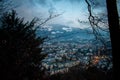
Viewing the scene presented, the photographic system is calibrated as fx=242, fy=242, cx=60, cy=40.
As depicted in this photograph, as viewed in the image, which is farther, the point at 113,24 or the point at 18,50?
the point at 18,50

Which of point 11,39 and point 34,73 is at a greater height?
point 11,39

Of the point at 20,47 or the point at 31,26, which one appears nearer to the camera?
the point at 20,47

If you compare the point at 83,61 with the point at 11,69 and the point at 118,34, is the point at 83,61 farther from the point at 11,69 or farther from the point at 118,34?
the point at 118,34

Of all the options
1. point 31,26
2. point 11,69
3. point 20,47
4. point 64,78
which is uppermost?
point 31,26

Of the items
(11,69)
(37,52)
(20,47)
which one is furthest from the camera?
(37,52)

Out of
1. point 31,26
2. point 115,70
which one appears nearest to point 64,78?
point 31,26

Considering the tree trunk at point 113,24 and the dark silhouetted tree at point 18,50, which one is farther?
the dark silhouetted tree at point 18,50

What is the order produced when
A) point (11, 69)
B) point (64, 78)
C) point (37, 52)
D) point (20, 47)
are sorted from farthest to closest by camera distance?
point (64, 78)
point (37, 52)
point (20, 47)
point (11, 69)

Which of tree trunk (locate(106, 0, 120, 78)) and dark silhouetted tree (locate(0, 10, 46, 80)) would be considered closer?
tree trunk (locate(106, 0, 120, 78))
